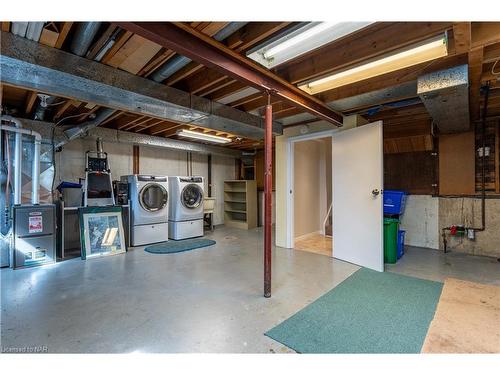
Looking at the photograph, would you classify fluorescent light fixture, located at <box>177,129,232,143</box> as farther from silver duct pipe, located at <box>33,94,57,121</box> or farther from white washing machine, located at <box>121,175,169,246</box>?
silver duct pipe, located at <box>33,94,57,121</box>

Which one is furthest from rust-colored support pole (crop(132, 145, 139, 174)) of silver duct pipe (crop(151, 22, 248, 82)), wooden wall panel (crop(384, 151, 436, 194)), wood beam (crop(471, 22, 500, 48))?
wood beam (crop(471, 22, 500, 48))

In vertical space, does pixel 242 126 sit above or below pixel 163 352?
above

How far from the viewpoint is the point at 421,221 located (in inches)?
185

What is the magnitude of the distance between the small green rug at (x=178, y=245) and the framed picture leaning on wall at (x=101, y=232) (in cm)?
55

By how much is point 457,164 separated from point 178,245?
5452 millimetres

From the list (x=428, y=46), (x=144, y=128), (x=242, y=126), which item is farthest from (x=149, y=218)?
(x=428, y=46)

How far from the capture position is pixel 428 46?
2.03m

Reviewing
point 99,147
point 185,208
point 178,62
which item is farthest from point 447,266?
point 99,147

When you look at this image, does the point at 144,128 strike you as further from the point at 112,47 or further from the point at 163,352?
the point at 163,352

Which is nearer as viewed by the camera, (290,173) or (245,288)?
(245,288)

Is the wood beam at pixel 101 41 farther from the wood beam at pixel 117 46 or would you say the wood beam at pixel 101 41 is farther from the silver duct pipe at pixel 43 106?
the silver duct pipe at pixel 43 106

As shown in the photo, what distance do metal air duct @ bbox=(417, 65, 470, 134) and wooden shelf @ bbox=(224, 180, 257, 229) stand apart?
4638mm

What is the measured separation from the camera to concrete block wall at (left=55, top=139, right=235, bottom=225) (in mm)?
4746

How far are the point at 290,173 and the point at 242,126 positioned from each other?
55.1 inches
